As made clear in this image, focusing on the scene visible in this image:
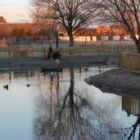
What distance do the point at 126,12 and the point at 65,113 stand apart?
20.8 metres

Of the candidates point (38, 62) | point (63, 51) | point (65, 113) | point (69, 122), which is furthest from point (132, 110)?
point (63, 51)

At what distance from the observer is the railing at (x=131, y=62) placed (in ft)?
115

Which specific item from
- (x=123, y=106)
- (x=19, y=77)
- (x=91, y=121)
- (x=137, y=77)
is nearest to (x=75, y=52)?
(x=19, y=77)

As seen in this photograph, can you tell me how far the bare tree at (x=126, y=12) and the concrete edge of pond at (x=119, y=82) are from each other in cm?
617

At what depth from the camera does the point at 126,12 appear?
4441 cm

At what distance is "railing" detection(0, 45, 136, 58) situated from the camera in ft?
212

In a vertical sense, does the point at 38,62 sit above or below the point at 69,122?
below

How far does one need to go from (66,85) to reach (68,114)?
1374 centimetres

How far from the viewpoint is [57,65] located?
182 ft

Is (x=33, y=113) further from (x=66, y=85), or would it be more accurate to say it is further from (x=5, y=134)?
(x=66, y=85)

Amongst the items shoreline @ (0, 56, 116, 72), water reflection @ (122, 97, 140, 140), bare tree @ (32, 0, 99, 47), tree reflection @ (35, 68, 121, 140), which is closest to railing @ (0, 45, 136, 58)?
shoreline @ (0, 56, 116, 72)

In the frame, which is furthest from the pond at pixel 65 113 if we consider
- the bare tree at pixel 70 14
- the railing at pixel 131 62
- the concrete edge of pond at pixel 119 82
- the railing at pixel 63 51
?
the bare tree at pixel 70 14

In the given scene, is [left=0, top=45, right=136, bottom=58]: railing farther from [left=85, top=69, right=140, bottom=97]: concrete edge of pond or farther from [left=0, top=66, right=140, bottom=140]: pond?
[left=85, top=69, right=140, bottom=97]: concrete edge of pond

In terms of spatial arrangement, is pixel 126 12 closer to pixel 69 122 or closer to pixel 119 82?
pixel 119 82
